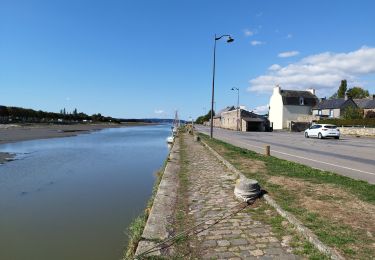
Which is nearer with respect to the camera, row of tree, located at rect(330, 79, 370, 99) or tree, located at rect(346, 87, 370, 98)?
row of tree, located at rect(330, 79, 370, 99)

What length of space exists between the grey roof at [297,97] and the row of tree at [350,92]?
67.7ft

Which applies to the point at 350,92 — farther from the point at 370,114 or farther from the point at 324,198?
the point at 324,198

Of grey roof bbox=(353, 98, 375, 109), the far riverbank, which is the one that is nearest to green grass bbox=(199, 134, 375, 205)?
the far riverbank

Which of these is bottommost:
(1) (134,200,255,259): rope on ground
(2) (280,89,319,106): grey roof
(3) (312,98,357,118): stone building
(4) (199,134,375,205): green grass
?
(1) (134,200,255,259): rope on ground

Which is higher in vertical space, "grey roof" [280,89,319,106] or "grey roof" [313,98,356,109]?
"grey roof" [280,89,319,106]

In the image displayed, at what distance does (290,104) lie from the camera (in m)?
80.7

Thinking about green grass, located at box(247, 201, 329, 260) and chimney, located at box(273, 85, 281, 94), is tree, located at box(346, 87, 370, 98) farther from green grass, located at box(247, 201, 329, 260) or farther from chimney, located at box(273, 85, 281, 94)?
green grass, located at box(247, 201, 329, 260)

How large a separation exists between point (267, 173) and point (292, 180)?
1497 millimetres

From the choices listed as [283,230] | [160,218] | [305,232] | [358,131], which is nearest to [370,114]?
[358,131]

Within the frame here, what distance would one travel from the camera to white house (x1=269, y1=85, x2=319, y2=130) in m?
80.6

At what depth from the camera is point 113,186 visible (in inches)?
551

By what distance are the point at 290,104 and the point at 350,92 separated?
3812 cm

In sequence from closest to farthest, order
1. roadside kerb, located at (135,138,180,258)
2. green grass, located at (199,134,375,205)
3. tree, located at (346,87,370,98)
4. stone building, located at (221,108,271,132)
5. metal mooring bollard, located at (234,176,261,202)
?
1. roadside kerb, located at (135,138,180,258)
2. metal mooring bollard, located at (234,176,261,202)
3. green grass, located at (199,134,375,205)
4. stone building, located at (221,108,271,132)
5. tree, located at (346,87,370,98)

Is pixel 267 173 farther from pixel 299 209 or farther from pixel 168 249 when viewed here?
pixel 168 249
